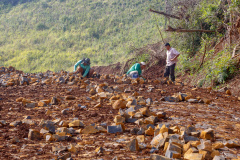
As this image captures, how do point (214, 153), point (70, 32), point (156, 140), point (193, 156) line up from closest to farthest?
1. point (193, 156)
2. point (214, 153)
3. point (156, 140)
4. point (70, 32)

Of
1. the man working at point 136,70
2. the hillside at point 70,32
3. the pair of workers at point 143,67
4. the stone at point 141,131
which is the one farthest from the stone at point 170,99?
the hillside at point 70,32

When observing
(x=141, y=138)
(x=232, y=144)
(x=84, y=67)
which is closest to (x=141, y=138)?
(x=141, y=138)

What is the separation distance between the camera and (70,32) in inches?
864

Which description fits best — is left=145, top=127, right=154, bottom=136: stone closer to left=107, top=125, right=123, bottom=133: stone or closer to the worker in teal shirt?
left=107, top=125, right=123, bottom=133: stone

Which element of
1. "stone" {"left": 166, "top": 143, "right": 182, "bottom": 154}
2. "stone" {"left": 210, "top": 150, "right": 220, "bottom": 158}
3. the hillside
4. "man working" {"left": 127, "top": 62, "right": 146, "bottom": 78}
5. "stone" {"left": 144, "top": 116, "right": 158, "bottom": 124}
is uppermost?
the hillside

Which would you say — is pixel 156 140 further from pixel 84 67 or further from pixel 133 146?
pixel 84 67

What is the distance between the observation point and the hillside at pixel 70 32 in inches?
679

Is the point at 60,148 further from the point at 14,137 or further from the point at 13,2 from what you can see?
the point at 13,2

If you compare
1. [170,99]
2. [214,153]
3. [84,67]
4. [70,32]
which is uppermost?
[70,32]

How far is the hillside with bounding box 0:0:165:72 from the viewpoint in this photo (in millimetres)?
17253

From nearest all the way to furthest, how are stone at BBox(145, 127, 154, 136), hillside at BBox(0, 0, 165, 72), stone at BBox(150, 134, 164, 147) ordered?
stone at BBox(150, 134, 164, 147) < stone at BBox(145, 127, 154, 136) < hillside at BBox(0, 0, 165, 72)

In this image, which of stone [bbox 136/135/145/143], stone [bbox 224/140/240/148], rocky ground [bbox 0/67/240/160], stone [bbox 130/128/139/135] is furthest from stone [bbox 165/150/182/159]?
stone [bbox 130/128/139/135]

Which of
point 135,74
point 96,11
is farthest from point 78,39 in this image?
point 135,74

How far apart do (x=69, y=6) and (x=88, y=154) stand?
90.1ft
